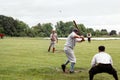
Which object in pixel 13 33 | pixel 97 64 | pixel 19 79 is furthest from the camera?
pixel 13 33

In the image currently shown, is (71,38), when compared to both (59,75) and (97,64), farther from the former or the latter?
(97,64)

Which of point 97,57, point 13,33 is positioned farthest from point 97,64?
point 13,33

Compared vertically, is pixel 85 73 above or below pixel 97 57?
below

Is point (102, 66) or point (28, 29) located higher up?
point (28, 29)

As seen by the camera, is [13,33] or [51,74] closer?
[51,74]

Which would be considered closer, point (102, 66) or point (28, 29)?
point (102, 66)

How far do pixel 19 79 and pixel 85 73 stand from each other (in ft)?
11.6

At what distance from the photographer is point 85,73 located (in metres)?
16.3

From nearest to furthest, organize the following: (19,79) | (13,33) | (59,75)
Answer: (19,79)
(59,75)
(13,33)

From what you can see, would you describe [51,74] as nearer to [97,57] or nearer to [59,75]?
[59,75]

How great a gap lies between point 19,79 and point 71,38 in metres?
3.38

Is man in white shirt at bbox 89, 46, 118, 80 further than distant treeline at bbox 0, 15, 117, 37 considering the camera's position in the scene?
No

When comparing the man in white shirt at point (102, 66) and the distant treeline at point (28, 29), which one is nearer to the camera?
the man in white shirt at point (102, 66)

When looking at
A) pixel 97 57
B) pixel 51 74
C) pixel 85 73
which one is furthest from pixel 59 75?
pixel 97 57
